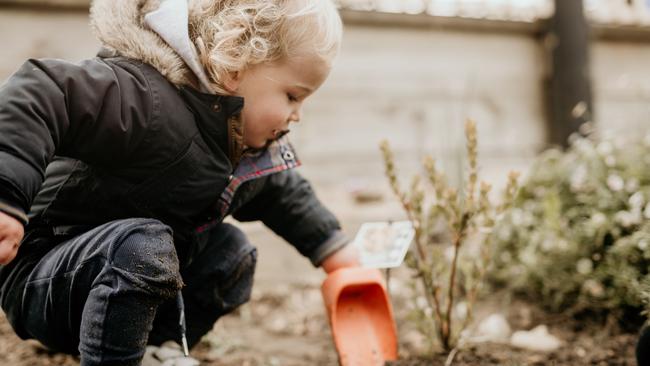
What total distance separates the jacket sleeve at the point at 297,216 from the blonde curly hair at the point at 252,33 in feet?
1.28

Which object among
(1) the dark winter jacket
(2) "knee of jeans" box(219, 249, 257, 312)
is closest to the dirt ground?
(2) "knee of jeans" box(219, 249, 257, 312)

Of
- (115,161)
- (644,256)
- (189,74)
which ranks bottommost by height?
(644,256)

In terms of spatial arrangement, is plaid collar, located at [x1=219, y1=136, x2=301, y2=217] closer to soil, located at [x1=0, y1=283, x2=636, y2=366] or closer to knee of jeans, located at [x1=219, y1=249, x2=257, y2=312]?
knee of jeans, located at [x1=219, y1=249, x2=257, y2=312]

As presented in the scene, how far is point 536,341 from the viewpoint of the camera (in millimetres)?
1687

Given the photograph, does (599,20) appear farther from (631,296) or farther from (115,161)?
(115,161)

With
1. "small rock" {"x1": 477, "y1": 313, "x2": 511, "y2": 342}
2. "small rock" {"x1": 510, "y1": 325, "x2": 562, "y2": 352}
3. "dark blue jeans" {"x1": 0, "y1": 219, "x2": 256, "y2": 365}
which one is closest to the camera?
"dark blue jeans" {"x1": 0, "y1": 219, "x2": 256, "y2": 365}

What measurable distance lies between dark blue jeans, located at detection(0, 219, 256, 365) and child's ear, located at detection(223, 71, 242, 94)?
33 cm

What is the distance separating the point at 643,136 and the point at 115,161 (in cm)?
176

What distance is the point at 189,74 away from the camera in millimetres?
1322

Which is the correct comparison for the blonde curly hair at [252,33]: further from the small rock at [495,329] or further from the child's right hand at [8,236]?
the small rock at [495,329]

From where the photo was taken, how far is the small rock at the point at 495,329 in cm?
178

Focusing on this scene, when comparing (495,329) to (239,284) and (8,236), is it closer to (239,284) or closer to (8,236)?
(239,284)

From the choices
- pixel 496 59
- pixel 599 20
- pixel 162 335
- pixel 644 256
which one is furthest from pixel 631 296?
pixel 599 20

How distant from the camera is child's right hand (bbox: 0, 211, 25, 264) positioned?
3.15ft
